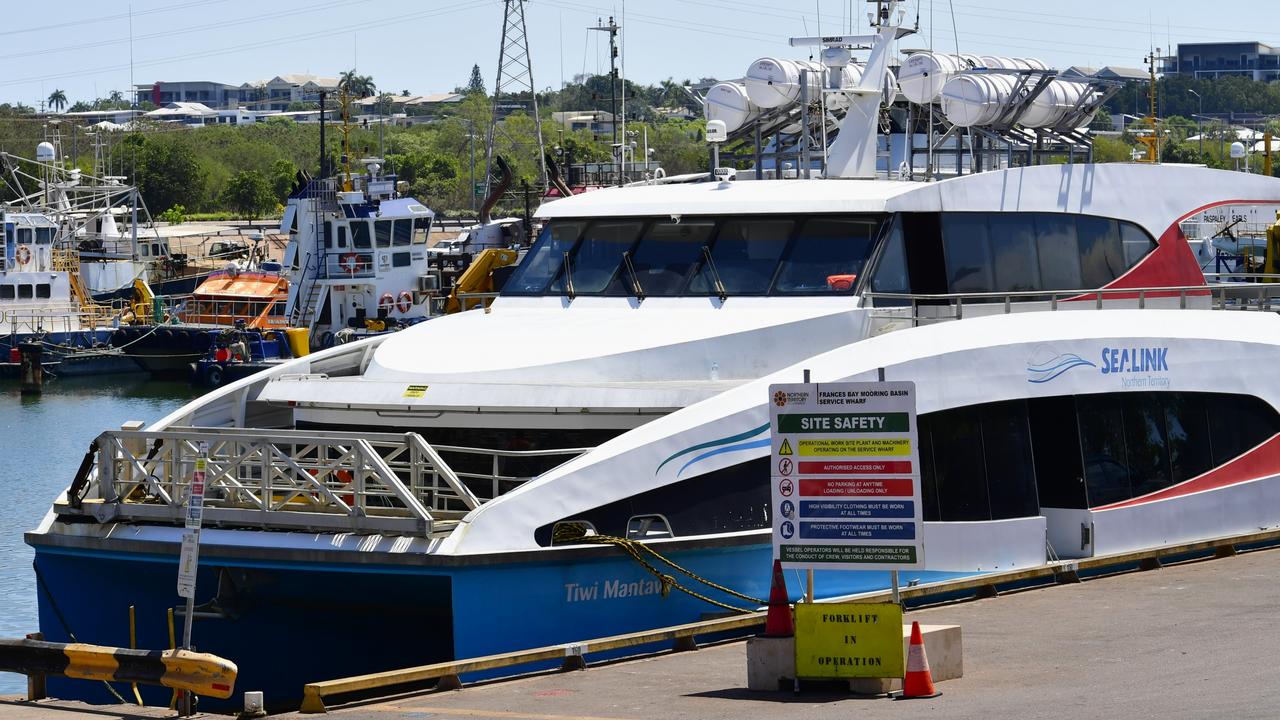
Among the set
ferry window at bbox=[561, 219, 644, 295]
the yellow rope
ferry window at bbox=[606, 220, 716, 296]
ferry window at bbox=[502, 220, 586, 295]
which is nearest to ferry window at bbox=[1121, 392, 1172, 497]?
A: ferry window at bbox=[606, 220, 716, 296]

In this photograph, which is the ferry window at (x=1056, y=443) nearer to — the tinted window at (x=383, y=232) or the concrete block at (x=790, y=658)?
the concrete block at (x=790, y=658)

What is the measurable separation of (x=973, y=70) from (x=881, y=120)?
151cm

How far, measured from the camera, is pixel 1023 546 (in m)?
14.6

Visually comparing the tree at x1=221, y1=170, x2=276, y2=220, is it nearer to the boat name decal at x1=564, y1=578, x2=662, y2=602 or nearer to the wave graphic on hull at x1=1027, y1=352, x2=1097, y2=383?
the wave graphic on hull at x1=1027, y1=352, x2=1097, y2=383

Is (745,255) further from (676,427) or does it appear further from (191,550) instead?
(191,550)

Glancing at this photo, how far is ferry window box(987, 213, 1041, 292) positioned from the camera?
15898mm

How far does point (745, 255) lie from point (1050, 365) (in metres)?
2.85

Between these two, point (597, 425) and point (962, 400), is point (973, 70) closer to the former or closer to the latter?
point (962, 400)

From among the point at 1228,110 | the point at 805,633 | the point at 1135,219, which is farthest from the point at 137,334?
the point at 1228,110

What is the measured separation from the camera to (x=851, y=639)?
10.5 m

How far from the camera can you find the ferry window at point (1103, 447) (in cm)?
1509

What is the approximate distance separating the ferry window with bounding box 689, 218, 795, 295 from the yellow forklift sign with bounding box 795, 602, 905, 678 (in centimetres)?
465

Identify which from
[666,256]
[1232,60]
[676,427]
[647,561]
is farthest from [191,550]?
[1232,60]

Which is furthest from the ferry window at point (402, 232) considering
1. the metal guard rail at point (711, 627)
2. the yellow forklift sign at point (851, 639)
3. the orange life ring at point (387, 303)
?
the yellow forklift sign at point (851, 639)
